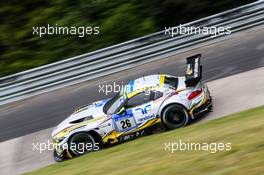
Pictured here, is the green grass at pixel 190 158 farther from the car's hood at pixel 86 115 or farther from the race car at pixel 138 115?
the car's hood at pixel 86 115

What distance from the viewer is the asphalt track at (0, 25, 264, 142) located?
593 inches

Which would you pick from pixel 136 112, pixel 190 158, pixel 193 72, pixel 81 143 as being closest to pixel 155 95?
pixel 136 112

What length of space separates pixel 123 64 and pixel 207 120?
5.85 meters

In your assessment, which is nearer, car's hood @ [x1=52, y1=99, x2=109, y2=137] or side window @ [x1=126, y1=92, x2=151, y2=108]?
side window @ [x1=126, y1=92, x2=151, y2=108]

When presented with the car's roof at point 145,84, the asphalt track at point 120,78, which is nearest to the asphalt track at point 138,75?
the asphalt track at point 120,78

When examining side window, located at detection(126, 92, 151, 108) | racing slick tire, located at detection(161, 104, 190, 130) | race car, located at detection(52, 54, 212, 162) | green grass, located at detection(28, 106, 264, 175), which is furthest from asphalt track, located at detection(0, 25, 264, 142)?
green grass, located at detection(28, 106, 264, 175)

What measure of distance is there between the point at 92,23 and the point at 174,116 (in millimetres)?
9316

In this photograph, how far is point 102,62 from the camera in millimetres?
17203

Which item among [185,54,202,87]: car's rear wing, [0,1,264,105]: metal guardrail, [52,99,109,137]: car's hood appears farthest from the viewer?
[0,1,264,105]: metal guardrail

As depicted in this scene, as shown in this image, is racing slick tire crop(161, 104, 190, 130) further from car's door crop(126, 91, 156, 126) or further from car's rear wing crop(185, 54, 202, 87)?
car's rear wing crop(185, 54, 202, 87)

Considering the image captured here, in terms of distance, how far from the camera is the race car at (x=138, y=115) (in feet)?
38.2

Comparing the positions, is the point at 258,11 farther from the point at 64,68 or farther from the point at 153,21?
the point at 64,68

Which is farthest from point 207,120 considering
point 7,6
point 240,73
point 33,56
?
point 7,6

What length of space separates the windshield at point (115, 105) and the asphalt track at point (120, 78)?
9.45ft
